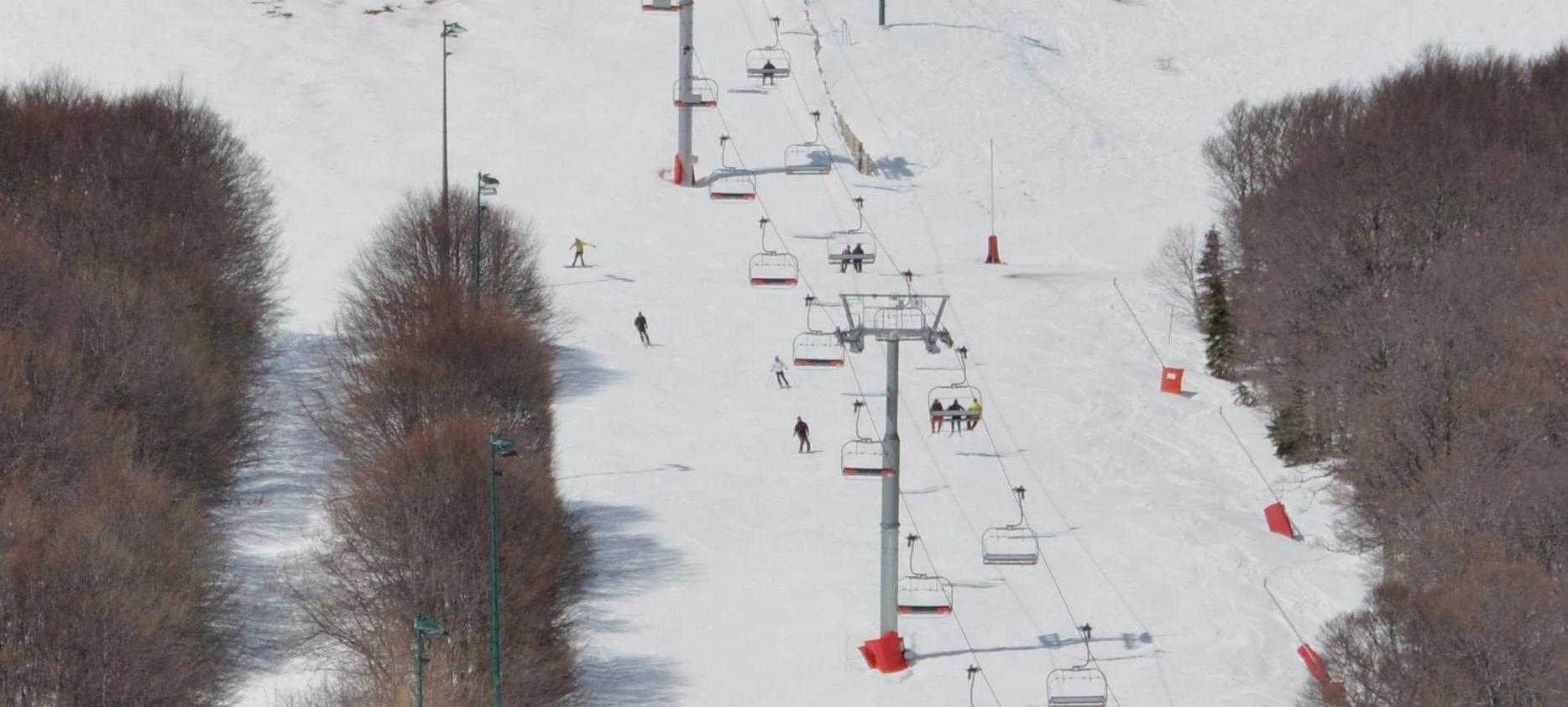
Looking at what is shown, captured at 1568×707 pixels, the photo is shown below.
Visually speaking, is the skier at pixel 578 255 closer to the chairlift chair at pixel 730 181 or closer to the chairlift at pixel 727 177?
the chairlift at pixel 727 177

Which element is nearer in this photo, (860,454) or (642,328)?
(860,454)

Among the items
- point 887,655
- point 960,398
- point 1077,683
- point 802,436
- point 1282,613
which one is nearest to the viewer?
point 1077,683

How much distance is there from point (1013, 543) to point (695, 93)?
31.2 meters

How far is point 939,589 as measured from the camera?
44875 mm

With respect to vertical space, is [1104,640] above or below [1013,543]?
below

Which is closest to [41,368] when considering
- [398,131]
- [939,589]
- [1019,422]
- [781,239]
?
[939,589]

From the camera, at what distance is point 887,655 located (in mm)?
42219

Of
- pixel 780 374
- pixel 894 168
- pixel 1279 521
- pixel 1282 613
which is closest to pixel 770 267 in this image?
pixel 780 374

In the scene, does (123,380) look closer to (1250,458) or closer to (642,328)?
(642,328)

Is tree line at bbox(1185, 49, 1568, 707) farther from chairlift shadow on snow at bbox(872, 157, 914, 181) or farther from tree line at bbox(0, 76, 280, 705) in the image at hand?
tree line at bbox(0, 76, 280, 705)

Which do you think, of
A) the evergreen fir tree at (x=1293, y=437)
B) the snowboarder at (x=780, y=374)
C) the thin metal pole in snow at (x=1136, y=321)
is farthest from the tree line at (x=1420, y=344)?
the snowboarder at (x=780, y=374)

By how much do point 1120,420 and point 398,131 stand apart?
3136 cm

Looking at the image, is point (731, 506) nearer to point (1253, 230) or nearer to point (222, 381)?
point (222, 381)

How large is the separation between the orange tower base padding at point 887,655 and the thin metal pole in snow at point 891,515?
25 cm
